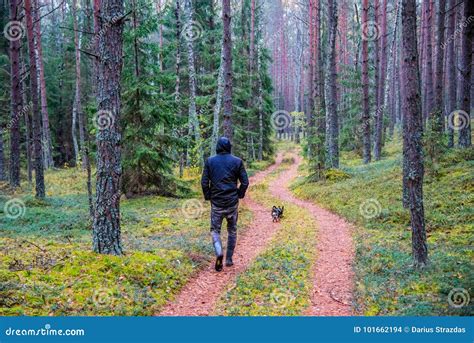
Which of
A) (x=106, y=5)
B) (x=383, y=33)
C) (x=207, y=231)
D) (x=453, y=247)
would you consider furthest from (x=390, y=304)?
(x=383, y=33)

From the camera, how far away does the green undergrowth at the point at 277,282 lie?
628 cm

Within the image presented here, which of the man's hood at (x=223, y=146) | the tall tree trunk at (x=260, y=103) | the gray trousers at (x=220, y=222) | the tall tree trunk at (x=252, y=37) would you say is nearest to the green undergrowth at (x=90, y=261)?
the gray trousers at (x=220, y=222)

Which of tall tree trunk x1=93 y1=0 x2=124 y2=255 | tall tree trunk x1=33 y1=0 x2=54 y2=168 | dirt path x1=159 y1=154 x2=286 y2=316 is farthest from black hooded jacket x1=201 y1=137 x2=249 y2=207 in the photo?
tall tree trunk x1=33 y1=0 x2=54 y2=168

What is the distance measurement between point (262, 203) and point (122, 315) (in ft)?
40.9

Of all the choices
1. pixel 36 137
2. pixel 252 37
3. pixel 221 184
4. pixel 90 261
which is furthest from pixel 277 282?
pixel 252 37

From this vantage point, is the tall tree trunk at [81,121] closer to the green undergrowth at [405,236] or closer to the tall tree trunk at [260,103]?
the green undergrowth at [405,236]

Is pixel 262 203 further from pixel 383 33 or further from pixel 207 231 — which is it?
pixel 383 33

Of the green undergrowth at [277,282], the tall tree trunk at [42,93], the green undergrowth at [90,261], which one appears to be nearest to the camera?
the green undergrowth at [90,261]

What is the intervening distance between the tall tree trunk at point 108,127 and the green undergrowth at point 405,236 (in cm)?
493

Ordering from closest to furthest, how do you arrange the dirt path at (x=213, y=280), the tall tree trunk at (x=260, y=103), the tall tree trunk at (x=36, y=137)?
the dirt path at (x=213, y=280)
the tall tree trunk at (x=36, y=137)
the tall tree trunk at (x=260, y=103)

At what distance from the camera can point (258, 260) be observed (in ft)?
29.3

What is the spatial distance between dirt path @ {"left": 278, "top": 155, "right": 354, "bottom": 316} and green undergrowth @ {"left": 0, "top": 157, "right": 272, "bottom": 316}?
257 centimetres

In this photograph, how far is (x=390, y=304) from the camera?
619 centimetres

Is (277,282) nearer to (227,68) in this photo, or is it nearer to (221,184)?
(221,184)
